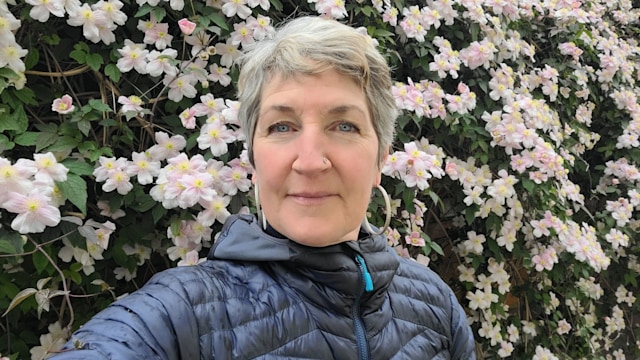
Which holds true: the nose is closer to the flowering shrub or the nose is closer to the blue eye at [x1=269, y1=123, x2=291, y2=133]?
the blue eye at [x1=269, y1=123, x2=291, y2=133]

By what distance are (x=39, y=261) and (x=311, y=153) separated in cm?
65

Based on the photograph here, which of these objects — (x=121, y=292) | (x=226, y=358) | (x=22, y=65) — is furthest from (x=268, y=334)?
(x=22, y=65)

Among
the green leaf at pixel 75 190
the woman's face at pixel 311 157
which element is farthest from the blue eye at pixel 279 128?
the green leaf at pixel 75 190

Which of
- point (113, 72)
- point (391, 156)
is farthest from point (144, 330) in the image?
point (391, 156)

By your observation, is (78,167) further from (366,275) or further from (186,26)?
(366,275)

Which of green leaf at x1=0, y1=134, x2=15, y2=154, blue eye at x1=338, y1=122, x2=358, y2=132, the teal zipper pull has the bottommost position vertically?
the teal zipper pull

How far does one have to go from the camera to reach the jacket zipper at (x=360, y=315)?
1.00m

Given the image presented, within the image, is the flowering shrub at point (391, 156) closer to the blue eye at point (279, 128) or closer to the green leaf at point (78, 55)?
the green leaf at point (78, 55)

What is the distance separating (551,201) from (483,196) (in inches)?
16.1

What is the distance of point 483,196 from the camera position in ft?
6.68

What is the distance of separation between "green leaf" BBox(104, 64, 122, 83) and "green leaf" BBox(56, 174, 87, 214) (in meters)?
0.33

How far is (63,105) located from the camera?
1.25 meters

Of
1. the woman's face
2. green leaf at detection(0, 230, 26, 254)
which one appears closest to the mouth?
the woman's face

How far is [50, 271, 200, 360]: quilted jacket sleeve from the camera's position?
75 cm
